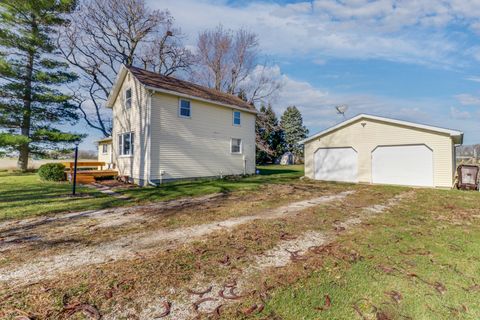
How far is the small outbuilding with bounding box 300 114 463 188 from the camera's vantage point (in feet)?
39.1

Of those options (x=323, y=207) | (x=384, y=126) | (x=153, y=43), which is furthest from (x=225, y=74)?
(x=323, y=207)

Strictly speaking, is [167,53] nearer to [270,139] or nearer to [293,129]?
[270,139]

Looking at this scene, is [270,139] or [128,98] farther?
[270,139]

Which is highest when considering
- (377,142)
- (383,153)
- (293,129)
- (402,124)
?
(293,129)

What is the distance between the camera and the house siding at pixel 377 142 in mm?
11797

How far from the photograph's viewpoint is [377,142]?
1351 centimetres

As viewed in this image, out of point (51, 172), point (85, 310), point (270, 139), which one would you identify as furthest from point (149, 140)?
point (270, 139)

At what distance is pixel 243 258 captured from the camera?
143 inches

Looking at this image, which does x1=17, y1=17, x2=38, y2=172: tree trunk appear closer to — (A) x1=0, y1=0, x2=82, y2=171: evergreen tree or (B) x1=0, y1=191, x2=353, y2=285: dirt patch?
(A) x1=0, y1=0, x2=82, y2=171: evergreen tree

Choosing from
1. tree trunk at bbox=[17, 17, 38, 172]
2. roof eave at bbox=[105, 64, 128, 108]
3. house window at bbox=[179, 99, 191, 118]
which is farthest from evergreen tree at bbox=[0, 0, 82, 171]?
house window at bbox=[179, 99, 191, 118]

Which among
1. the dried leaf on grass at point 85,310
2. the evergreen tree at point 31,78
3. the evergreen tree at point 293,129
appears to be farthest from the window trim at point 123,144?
the evergreen tree at point 293,129

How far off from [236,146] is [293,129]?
71.1 feet

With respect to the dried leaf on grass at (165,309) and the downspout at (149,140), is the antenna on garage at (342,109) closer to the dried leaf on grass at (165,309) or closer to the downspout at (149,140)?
the downspout at (149,140)

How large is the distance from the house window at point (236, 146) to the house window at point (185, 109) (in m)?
3.61
